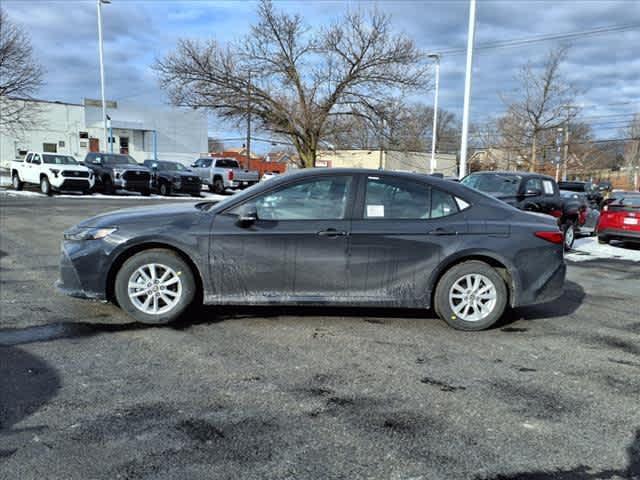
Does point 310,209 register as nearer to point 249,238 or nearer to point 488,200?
point 249,238

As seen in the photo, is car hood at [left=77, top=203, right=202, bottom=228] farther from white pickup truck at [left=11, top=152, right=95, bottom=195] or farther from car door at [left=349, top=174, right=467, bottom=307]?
white pickup truck at [left=11, top=152, right=95, bottom=195]

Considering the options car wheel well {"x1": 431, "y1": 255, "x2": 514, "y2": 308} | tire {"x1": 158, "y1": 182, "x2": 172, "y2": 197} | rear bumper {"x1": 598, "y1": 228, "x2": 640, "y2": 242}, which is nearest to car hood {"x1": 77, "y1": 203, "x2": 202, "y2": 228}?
car wheel well {"x1": 431, "y1": 255, "x2": 514, "y2": 308}

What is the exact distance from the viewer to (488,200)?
5.33 meters

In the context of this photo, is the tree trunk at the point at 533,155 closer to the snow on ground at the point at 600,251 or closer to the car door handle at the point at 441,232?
the snow on ground at the point at 600,251

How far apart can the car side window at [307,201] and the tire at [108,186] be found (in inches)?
805

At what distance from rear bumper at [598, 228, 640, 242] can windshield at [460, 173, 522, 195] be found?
316 centimetres

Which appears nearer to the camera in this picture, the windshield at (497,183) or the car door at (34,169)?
the windshield at (497,183)

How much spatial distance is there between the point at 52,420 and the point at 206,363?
123cm

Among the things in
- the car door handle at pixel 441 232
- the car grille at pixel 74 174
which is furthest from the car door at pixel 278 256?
the car grille at pixel 74 174

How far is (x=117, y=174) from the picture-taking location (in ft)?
75.9

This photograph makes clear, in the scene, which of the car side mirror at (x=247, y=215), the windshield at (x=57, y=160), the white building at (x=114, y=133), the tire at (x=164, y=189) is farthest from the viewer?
the white building at (x=114, y=133)

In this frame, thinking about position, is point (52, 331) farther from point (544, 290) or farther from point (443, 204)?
point (544, 290)

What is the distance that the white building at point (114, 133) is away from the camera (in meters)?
43.4

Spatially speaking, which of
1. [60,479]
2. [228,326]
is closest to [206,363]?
[228,326]
